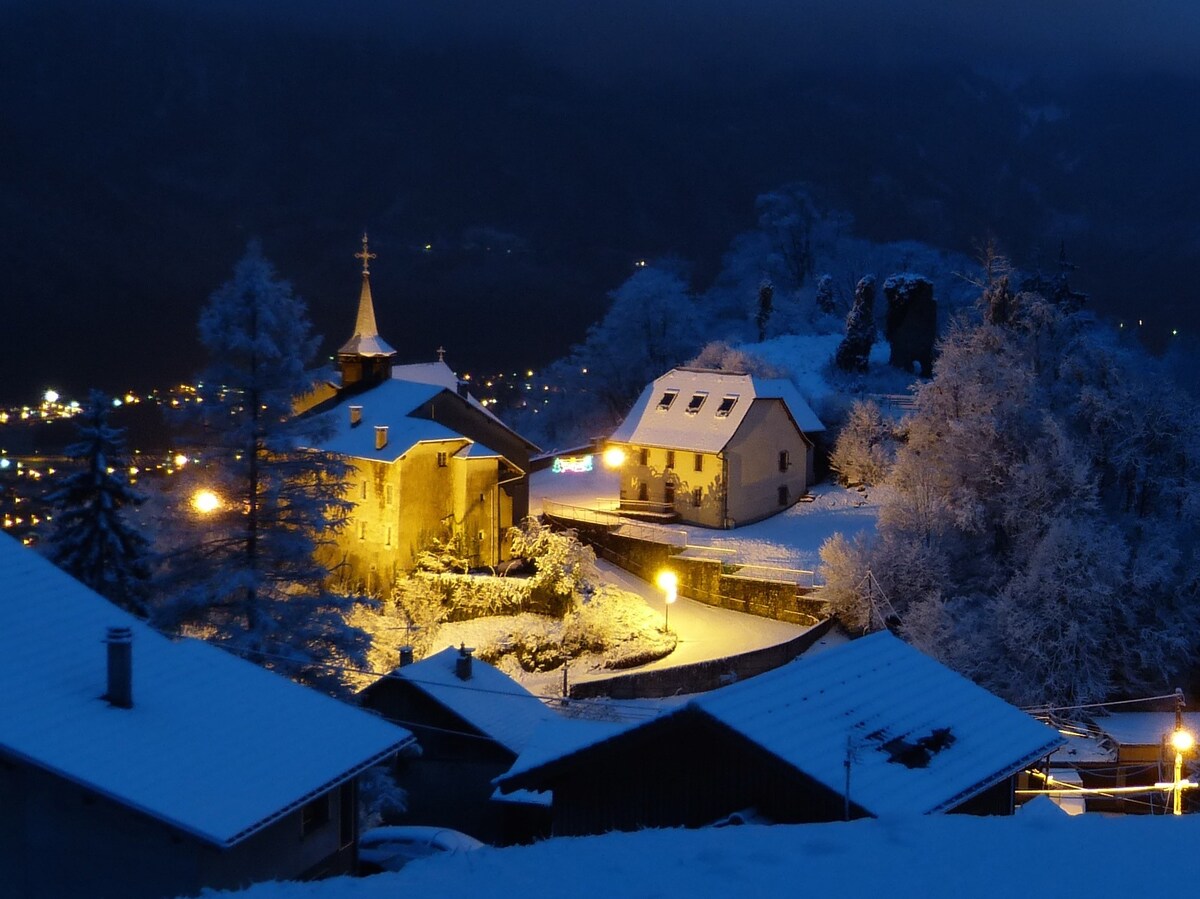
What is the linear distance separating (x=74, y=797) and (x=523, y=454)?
3350 cm

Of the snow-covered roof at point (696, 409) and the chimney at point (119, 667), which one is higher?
the snow-covered roof at point (696, 409)

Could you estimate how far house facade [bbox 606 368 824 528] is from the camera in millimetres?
45781

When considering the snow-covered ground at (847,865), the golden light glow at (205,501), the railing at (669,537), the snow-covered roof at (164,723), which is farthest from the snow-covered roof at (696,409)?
the snow-covered ground at (847,865)

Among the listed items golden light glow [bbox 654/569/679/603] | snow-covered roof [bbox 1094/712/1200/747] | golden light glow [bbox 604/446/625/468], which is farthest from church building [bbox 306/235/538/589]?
snow-covered roof [bbox 1094/712/1200/747]

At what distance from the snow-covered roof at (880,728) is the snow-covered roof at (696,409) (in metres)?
31.4

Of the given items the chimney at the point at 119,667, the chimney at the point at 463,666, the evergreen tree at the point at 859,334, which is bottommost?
the chimney at the point at 463,666

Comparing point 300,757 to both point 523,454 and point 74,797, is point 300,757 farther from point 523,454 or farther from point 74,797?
point 523,454

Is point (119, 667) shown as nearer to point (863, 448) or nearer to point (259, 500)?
point (259, 500)

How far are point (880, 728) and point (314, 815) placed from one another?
637 centimetres

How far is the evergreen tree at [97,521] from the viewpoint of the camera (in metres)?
28.1

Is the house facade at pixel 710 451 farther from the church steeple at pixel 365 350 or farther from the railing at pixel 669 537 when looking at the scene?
the church steeple at pixel 365 350

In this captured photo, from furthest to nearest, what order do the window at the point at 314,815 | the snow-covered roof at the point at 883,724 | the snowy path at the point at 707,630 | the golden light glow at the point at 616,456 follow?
1. the golden light glow at the point at 616,456
2. the snowy path at the point at 707,630
3. the window at the point at 314,815
4. the snow-covered roof at the point at 883,724

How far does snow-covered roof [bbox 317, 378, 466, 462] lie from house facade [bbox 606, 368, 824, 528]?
8.12 meters

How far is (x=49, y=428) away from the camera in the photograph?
61719mm
